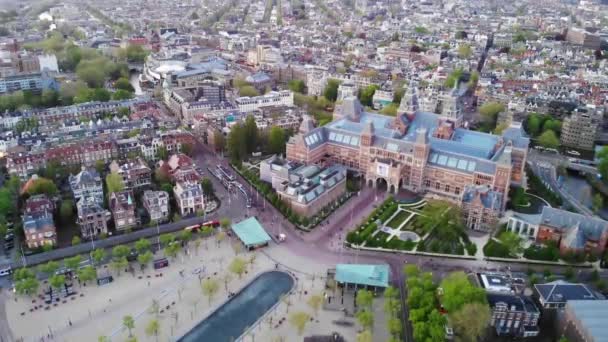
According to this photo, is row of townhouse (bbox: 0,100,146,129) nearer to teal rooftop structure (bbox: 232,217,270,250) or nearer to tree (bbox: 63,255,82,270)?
tree (bbox: 63,255,82,270)

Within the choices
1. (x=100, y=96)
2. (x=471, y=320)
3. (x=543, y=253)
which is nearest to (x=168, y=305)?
(x=471, y=320)

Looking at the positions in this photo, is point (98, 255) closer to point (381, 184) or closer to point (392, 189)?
point (381, 184)

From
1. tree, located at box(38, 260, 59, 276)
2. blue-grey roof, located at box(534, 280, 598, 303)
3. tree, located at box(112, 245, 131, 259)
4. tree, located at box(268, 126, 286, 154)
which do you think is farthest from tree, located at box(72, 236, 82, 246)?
blue-grey roof, located at box(534, 280, 598, 303)

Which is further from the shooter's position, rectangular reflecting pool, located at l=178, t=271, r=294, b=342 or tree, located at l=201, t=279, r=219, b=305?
tree, located at l=201, t=279, r=219, b=305

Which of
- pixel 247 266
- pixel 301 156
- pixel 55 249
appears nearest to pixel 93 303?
pixel 55 249

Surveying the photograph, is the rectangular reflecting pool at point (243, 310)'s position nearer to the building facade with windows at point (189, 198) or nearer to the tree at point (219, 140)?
the building facade with windows at point (189, 198)

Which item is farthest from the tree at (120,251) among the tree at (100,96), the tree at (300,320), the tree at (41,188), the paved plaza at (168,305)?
the tree at (100,96)
